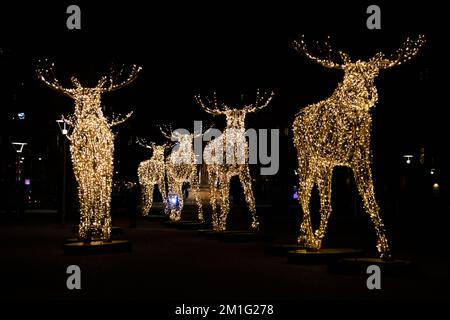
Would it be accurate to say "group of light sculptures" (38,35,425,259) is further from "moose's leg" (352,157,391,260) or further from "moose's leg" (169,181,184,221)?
"moose's leg" (169,181,184,221)

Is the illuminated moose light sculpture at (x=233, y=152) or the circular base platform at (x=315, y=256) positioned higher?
the illuminated moose light sculpture at (x=233, y=152)

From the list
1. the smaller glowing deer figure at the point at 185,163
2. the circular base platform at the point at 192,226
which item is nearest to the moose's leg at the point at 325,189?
the circular base platform at the point at 192,226

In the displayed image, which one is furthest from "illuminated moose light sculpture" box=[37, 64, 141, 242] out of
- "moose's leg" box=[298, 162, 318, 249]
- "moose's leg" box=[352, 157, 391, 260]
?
"moose's leg" box=[352, 157, 391, 260]

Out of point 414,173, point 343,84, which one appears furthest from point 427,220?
point 414,173

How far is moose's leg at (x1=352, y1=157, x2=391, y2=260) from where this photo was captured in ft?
39.0

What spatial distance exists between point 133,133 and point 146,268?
30047 millimetres

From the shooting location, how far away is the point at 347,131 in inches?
497

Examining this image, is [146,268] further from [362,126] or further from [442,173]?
[442,173]

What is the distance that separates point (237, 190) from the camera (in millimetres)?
49156

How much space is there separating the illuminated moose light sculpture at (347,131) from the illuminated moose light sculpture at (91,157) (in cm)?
459

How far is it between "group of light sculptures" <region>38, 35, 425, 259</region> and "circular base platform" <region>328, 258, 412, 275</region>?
0.39m

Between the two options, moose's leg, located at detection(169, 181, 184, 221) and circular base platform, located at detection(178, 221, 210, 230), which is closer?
circular base platform, located at detection(178, 221, 210, 230)

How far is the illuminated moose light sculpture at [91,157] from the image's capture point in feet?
52.8

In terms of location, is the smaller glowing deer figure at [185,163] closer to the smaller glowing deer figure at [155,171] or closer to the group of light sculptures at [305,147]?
the group of light sculptures at [305,147]
